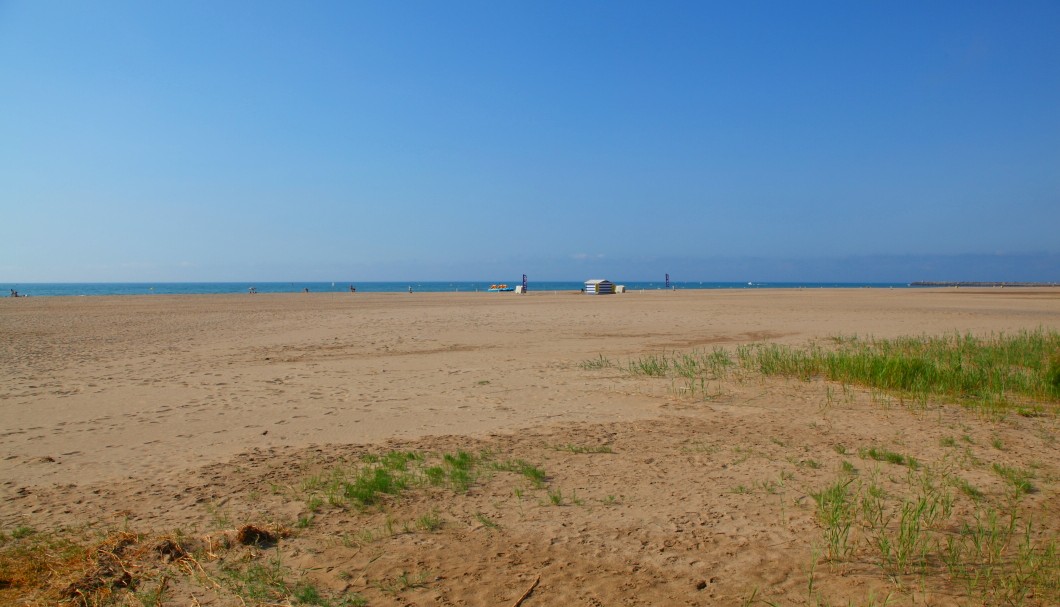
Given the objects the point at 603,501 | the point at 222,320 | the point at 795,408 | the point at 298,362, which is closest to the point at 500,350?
the point at 298,362

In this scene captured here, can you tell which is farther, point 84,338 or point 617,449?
point 84,338

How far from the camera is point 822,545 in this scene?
162 inches

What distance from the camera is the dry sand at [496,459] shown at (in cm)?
381

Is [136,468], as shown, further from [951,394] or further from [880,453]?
[951,394]

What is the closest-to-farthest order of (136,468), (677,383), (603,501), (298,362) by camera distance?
1. (603,501)
2. (136,468)
3. (677,383)
4. (298,362)

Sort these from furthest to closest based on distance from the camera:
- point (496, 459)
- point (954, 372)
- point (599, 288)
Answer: point (599, 288)
point (954, 372)
point (496, 459)

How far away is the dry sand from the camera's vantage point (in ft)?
12.5

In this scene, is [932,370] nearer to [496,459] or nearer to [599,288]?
[496,459]

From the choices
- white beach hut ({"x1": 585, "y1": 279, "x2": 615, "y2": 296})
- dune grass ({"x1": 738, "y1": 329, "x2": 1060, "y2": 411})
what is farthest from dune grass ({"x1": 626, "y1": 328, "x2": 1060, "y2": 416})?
white beach hut ({"x1": 585, "y1": 279, "x2": 615, "y2": 296})

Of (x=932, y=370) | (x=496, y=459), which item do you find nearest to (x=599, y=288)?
(x=932, y=370)

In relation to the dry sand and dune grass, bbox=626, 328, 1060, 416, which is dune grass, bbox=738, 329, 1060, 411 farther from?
the dry sand

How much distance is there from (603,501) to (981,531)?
8.24 feet

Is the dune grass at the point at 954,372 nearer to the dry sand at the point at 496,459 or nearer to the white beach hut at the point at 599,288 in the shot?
the dry sand at the point at 496,459

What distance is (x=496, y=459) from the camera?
605 centimetres
